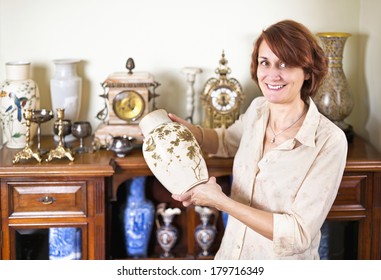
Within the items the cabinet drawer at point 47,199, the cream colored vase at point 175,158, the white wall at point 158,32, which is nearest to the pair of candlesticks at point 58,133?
the cabinet drawer at point 47,199

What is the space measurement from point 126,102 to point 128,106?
19 mm

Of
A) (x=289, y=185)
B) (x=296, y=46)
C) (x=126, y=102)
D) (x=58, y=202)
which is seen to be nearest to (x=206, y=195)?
(x=289, y=185)

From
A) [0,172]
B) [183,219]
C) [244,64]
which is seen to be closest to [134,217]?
[183,219]

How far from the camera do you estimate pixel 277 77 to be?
2168 mm

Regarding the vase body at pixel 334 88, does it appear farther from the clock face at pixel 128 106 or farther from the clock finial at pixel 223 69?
the clock face at pixel 128 106

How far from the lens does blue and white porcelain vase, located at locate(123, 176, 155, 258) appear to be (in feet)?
9.29

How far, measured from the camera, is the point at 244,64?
304 centimetres

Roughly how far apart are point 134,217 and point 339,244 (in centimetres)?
93

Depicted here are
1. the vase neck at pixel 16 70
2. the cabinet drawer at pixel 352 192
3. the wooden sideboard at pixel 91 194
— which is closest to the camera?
the wooden sideboard at pixel 91 194

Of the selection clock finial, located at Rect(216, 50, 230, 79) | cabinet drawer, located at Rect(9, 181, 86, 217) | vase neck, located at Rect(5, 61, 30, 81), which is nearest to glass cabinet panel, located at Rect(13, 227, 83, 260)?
cabinet drawer, located at Rect(9, 181, 86, 217)

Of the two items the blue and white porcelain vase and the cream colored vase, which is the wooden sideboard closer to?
the blue and white porcelain vase

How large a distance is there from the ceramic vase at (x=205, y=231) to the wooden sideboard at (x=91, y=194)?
0.21m

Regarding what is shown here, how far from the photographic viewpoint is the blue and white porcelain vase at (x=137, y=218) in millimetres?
2832
